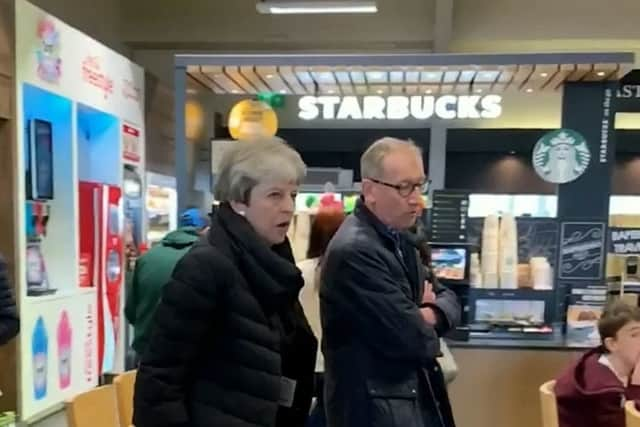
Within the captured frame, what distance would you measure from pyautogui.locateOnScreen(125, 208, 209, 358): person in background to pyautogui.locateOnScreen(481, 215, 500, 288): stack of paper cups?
1.74 metres

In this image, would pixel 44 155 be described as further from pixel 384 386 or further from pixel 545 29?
pixel 545 29

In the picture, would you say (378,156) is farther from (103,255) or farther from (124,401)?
(103,255)

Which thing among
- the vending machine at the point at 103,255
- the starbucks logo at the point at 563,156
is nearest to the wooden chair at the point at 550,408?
the starbucks logo at the point at 563,156

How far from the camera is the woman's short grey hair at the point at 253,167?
1840 mm

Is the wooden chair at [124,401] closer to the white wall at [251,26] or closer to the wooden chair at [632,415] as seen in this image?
the wooden chair at [632,415]

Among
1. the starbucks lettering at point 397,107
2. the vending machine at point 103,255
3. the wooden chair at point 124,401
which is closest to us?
the wooden chair at point 124,401

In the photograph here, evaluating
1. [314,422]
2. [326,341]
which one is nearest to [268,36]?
[314,422]

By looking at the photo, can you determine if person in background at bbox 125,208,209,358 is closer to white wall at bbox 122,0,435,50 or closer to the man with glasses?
the man with glasses

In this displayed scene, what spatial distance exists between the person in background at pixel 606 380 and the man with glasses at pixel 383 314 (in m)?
0.57

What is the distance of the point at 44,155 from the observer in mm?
5457

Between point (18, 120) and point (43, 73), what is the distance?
0.47m

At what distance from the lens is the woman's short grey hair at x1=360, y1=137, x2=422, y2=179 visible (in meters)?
2.47

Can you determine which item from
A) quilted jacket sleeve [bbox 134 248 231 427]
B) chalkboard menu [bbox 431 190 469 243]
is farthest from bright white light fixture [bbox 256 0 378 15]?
quilted jacket sleeve [bbox 134 248 231 427]

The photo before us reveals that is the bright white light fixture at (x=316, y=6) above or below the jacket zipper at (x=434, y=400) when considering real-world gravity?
above
